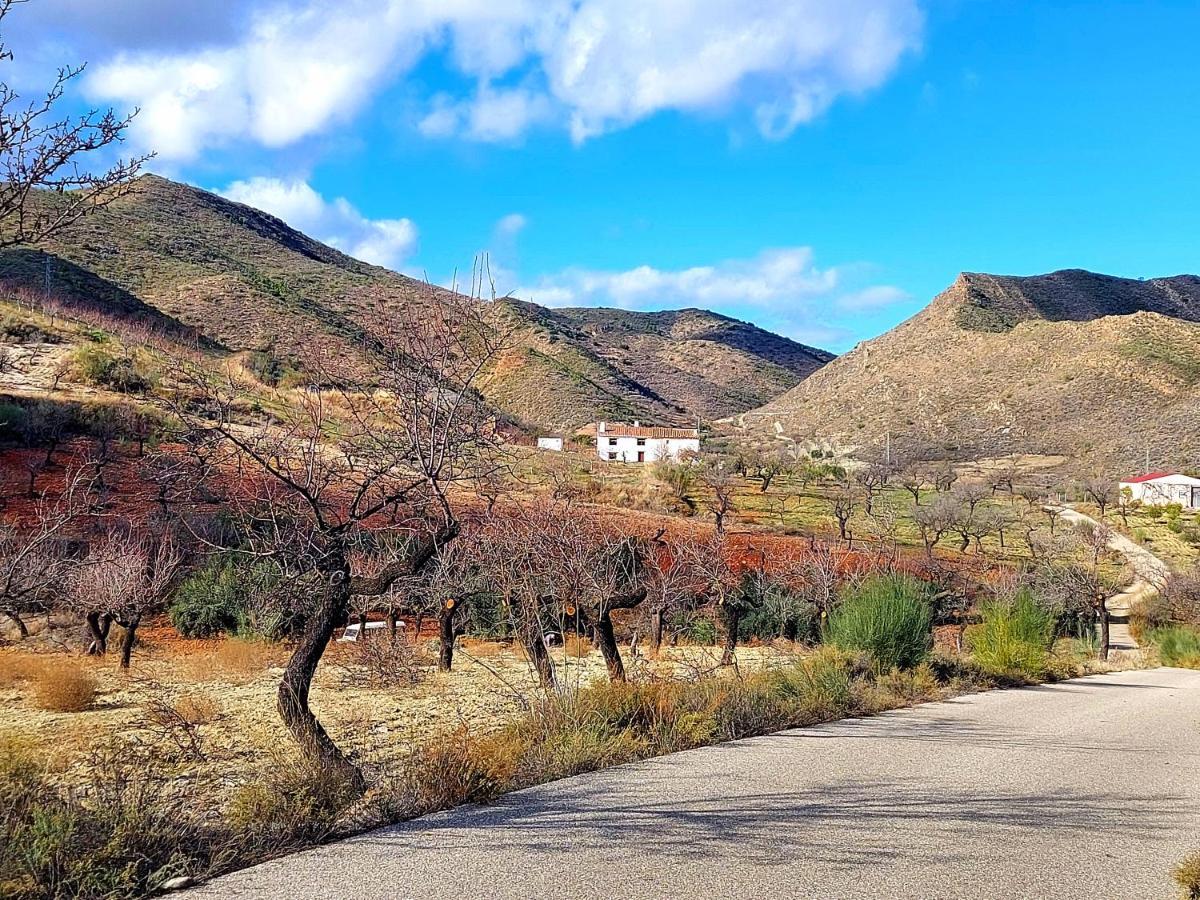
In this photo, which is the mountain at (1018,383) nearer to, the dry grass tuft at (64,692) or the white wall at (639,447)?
the white wall at (639,447)

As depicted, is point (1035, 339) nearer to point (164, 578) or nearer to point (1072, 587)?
point (1072, 587)

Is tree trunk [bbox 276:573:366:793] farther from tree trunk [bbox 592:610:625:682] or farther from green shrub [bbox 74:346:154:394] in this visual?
green shrub [bbox 74:346:154:394]

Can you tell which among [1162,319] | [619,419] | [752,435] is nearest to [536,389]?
[619,419]

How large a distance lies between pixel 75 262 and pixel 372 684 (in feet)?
183

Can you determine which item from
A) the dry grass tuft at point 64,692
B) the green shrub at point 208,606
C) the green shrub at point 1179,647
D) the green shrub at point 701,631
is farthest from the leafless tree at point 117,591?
the green shrub at point 1179,647

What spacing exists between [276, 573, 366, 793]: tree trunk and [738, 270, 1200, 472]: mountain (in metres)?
67.9

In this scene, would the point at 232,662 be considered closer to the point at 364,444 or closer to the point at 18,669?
the point at 18,669

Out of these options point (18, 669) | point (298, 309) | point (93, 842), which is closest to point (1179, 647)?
point (18, 669)

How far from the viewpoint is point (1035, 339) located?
3273 inches

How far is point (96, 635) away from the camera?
15.8m

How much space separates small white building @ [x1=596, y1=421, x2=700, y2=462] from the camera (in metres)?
66.1

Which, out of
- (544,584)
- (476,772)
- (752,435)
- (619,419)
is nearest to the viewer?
(476,772)

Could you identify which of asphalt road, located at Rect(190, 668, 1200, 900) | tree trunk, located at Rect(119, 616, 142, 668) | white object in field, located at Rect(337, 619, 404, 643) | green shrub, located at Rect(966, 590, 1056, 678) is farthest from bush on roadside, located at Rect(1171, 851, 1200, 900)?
tree trunk, located at Rect(119, 616, 142, 668)

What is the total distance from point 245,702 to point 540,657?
412 centimetres
